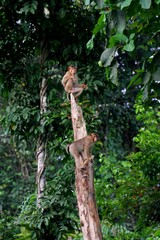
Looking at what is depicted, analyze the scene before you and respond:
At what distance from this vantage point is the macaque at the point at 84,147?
2367 millimetres

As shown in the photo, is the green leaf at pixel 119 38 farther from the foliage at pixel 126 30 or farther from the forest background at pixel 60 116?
the forest background at pixel 60 116

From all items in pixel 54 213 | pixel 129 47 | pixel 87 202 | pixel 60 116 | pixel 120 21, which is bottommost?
pixel 87 202

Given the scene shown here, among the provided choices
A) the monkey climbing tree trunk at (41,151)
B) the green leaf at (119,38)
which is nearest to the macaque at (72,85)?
the monkey climbing tree trunk at (41,151)

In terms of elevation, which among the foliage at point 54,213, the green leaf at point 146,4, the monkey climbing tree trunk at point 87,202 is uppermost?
the green leaf at point 146,4

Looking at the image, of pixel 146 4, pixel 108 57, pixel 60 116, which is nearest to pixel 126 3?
pixel 146 4

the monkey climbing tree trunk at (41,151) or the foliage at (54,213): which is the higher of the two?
the monkey climbing tree trunk at (41,151)

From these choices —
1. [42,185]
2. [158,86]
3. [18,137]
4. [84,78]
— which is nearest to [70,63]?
[84,78]

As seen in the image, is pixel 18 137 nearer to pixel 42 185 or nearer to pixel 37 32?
pixel 42 185

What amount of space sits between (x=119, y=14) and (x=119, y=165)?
113 inches

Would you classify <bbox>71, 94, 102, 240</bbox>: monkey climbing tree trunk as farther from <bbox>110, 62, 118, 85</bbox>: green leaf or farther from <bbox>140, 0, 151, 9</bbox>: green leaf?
<bbox>140, 0, 151, 9</bbox>: green leaf

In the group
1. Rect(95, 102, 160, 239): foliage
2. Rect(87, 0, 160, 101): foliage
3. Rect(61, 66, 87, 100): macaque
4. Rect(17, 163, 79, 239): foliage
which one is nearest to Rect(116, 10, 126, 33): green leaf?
Rect(87, 0, 160, 101): foliage

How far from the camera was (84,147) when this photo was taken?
238 cm

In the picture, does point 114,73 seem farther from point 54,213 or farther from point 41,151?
point 41,151

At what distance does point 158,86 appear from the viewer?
1.99 metres
